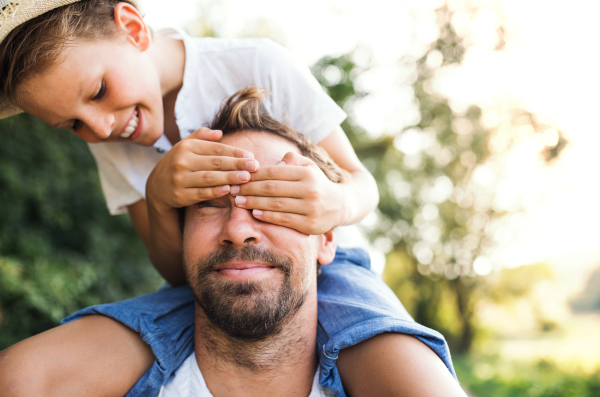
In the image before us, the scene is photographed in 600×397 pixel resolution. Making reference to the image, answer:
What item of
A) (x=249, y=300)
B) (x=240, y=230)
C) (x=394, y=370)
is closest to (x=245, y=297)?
(x=249, y=300)

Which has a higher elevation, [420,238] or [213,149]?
[213,149]

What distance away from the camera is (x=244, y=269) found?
1565mm

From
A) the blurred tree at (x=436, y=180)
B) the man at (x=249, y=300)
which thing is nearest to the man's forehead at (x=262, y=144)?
the man at (x=249, y=300)

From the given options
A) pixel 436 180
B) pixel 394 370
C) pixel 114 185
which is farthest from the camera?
pixel 436 180

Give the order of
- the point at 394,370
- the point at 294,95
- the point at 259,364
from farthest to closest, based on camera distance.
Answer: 1. the point at 294,95
2. the point at 259,364
3. the point at 394,370

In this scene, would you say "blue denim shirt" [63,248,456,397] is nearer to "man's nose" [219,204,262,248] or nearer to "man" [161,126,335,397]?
"man" [161,126,335,397]

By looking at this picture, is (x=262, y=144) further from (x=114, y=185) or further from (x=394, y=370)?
(x=114, y=185)

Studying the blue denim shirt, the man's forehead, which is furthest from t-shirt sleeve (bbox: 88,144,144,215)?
the man's forehead

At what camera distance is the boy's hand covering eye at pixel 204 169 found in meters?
1.51

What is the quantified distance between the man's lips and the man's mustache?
18 mm

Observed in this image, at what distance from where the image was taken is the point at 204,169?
5.02 ft

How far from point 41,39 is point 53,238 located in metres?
4.14

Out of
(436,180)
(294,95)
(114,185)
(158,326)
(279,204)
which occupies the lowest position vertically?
(436,180)

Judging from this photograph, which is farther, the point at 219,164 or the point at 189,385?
the point at 189,385
